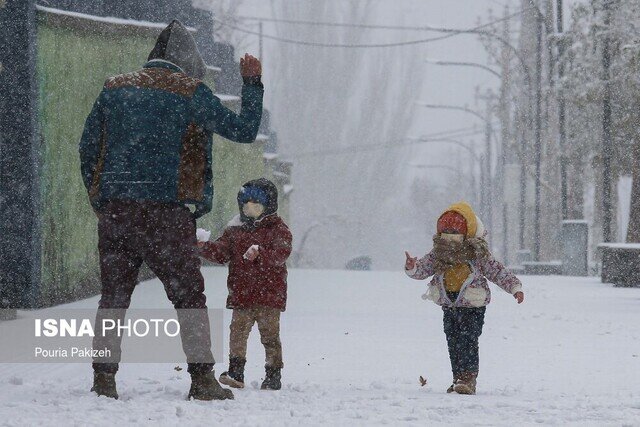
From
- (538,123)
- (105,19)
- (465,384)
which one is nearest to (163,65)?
(465,384)

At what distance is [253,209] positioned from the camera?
6.90 metres

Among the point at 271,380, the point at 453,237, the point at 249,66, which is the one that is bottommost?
the point at 271,380

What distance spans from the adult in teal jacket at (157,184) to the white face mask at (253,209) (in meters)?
0.62

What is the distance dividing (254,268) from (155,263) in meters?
0.86

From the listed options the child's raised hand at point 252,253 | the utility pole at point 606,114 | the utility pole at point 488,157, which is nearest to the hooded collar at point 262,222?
the child's raised hand at point 252,253

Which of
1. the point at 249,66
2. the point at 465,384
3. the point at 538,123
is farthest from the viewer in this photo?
the point at 538,123

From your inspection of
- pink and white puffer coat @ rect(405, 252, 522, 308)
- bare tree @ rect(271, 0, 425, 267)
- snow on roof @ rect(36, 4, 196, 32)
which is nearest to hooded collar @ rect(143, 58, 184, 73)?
pink and white puffer coat @ rect(405, 252, 522, 308)

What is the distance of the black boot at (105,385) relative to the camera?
6.14 meters

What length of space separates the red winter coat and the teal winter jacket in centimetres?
61

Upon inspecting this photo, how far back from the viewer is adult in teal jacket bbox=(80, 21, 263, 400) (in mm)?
6117

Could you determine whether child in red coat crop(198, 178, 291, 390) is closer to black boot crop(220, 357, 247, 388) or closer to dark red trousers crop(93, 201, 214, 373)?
black boot crop(220, 357, 247, 388)

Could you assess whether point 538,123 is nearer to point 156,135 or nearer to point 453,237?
point 453,237

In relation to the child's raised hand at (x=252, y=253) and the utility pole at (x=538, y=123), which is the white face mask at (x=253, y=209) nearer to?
the child's raised hand at (x=252, y=253)

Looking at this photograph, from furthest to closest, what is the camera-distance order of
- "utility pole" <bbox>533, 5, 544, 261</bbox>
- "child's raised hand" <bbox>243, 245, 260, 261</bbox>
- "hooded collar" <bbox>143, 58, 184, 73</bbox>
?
"utility pole" <bbox>533, 5, 544, 261</bbox> < "child's raised hand" <bbox>243, 245, 260, 261</bbox> < "hooded collar" <bbox>143, 58, 184, 73</bbox>
